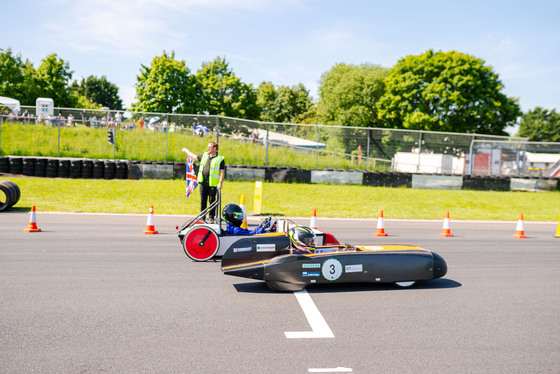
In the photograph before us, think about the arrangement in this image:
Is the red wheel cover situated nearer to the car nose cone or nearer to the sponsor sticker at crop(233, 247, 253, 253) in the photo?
the sponsor sticker at crop(233, 247, 253, 253)

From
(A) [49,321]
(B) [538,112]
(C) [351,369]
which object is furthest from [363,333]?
(B) [538,112]

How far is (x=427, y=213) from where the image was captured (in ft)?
52.0

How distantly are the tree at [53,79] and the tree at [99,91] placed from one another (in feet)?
147

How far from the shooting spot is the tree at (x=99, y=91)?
9577 cm

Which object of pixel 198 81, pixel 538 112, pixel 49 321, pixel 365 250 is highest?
pixel 538 112

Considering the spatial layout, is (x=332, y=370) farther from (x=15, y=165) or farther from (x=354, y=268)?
(x=15, y=165)

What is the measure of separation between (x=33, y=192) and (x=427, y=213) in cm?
1310

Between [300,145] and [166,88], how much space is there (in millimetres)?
33402

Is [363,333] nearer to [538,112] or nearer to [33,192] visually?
[33,192]

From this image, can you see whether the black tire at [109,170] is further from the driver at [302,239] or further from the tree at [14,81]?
the tree at [14,81]

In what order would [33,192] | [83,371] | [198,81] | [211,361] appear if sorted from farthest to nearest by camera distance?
[198,81], [33,192], [211,361], [83,371]

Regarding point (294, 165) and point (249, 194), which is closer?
point (249, 194)

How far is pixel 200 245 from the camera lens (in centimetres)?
743

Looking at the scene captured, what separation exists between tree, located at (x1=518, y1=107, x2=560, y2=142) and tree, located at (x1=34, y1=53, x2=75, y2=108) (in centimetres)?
9541
